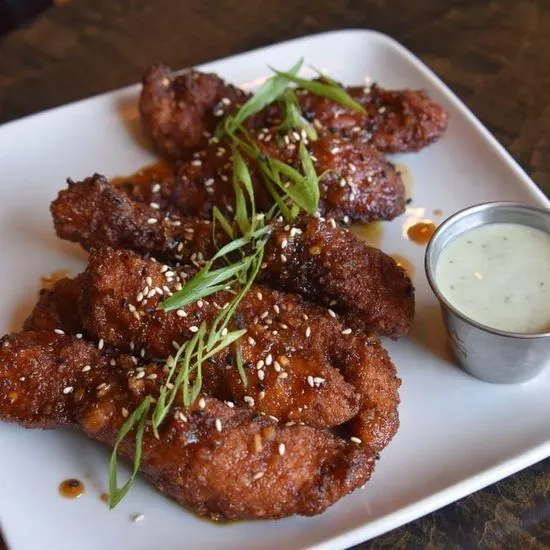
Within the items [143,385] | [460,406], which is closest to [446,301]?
[460,406]

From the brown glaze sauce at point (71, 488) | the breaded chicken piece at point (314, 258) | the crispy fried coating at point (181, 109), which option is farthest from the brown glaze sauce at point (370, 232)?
the brown glaze sauce at point (71, 488)

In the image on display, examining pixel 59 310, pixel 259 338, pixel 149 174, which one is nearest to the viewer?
pixel 259 338

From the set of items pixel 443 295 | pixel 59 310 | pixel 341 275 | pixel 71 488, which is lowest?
pixel 71 488

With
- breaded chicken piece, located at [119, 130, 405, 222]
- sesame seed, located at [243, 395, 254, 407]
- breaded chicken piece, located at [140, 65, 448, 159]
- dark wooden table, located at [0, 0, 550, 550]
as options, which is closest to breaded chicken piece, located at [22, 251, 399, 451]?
sesame seed, located at [243, 395, 254, 407]

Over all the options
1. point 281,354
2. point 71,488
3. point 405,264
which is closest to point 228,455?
point 281,354

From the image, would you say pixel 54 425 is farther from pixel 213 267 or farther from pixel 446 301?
pixel 446 301

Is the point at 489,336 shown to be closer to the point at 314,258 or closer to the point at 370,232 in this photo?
the point at 314,258
